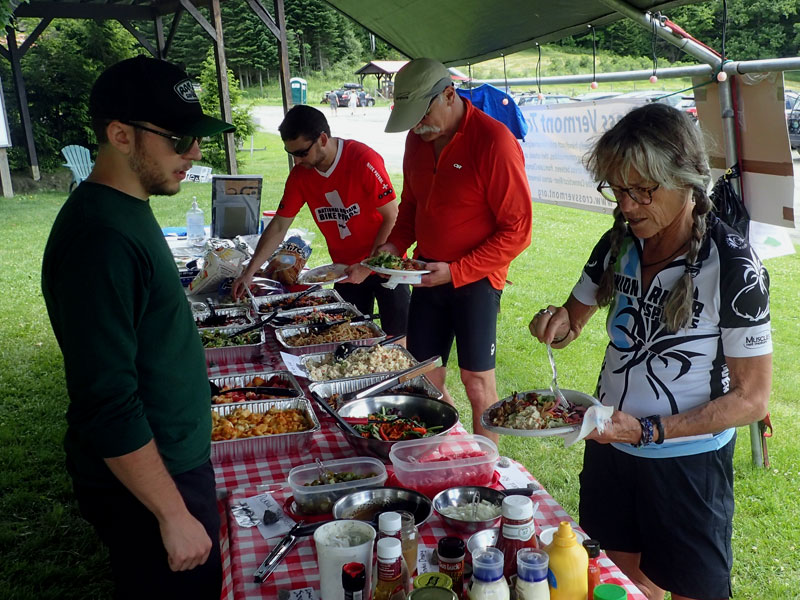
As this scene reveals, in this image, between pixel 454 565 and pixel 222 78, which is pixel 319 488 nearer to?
pixel 454 565

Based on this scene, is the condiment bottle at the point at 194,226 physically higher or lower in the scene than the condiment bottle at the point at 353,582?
higher

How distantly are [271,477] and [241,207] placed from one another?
11.6 ft

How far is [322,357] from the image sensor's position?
9.77 feet

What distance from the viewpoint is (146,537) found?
172 centimetres

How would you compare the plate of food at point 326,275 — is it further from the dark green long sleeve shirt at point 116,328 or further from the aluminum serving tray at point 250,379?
the dark green long sleeve shirt at point 116,328

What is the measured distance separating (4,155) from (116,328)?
15.4 meters

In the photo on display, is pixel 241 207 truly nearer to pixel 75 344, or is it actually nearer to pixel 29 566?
pixel 29 566

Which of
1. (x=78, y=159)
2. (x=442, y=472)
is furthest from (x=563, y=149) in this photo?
(x=78, y=159)

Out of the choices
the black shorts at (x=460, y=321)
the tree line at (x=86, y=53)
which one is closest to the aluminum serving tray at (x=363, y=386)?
the black shorts at (x=460, y=321)

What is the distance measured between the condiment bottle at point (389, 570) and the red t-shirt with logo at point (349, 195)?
2.75 m

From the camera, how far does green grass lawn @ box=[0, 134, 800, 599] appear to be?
3.18 meters

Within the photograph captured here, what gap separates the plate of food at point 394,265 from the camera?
2.93m

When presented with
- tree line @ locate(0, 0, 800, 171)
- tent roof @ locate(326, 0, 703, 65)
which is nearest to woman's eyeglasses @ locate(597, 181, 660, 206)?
tent roof @ locate(326, 0, 703, 65)

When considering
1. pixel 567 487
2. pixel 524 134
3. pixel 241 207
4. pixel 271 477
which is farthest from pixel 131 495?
pixel 524 134
